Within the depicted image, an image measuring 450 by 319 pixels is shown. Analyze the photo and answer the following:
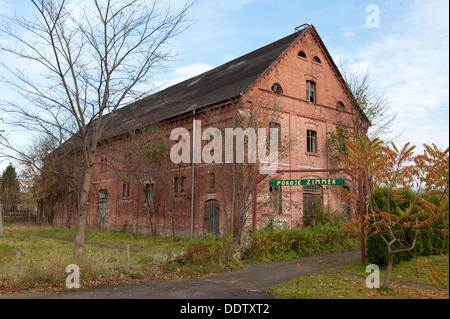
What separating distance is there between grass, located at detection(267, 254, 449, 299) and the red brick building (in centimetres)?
796

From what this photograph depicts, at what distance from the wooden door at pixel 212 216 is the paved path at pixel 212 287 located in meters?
8.01

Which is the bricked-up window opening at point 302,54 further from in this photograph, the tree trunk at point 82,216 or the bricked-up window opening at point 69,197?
the bricked-up window opening at point 69,197

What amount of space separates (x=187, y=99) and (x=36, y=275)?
17548 millimetres

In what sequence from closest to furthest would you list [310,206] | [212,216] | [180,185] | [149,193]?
[212,216]
[310,206]
[180,185]
[149,193]

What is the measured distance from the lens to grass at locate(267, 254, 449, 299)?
24.0 feet

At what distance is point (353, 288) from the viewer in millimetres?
8078

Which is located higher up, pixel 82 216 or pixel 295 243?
pixel 82 216

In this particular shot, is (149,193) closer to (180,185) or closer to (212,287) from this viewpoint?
(180,185)

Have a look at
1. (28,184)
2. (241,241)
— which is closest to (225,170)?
(241,241)

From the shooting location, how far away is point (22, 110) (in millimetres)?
9797

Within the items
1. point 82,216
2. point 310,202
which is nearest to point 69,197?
point 310,202

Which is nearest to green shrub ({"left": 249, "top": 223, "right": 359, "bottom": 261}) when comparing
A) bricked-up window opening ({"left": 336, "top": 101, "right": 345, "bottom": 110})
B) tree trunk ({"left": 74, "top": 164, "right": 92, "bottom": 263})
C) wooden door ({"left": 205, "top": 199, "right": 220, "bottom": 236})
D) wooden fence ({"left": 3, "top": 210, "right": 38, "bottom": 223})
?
tree trunk ({"left": 74, "top": 164, "right": 92, "bottom": 263})

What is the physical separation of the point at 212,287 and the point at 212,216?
36.8ft

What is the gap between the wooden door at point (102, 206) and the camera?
2936 centimetres
